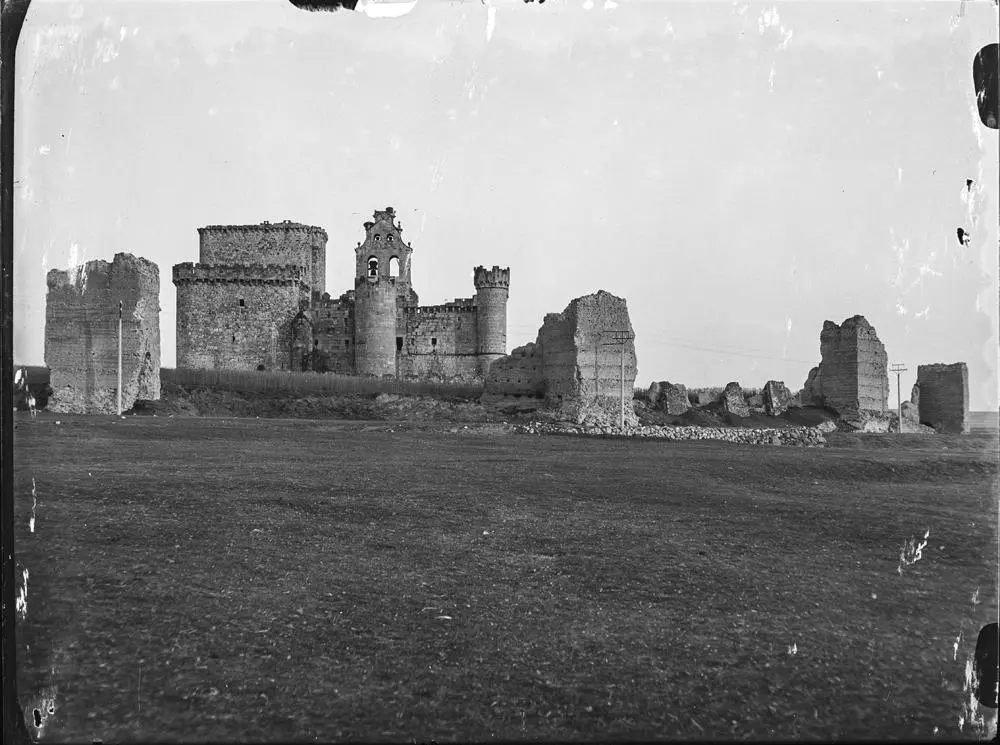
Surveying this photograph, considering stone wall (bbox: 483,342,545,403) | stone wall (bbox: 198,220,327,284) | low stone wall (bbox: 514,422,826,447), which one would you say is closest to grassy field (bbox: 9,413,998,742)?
low stone wall (bbox: 514,422,826,447)

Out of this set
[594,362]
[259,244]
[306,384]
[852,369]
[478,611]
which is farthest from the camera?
[259,244]

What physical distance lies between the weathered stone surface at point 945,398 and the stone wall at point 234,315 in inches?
1384

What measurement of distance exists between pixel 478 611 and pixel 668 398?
107 feet

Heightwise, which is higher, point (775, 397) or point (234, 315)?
point (234, 315)

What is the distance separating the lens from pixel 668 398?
35844mm

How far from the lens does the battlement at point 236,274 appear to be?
147 ft

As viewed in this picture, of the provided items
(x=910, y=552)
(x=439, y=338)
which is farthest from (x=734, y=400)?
(x=910, y=552)

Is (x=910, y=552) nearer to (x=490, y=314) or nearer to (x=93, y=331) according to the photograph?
(x=93, y=331)

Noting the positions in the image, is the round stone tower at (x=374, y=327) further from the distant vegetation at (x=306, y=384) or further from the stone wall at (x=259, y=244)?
the stone wall at (x=259, y=244)

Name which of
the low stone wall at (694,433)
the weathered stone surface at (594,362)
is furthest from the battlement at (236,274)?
the low stone wall at (694,433)

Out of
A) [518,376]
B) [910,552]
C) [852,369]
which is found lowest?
[910,552]

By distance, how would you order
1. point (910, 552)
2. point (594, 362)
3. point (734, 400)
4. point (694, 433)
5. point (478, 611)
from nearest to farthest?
1. point (478, 611)
2. point (910, 552)
3. point (694, 433)
4. point (594, 362)
5. point (734, 400)

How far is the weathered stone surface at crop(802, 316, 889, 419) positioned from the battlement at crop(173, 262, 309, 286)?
1209 inches

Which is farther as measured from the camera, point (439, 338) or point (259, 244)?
point (259, 244)
